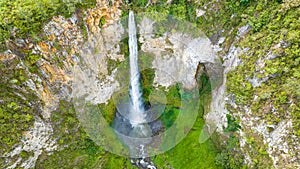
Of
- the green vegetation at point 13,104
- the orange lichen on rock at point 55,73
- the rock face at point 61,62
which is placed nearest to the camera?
the green vegetation at point 13,104

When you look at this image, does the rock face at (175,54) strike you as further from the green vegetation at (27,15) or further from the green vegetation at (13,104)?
the green vegetation at (13,104)

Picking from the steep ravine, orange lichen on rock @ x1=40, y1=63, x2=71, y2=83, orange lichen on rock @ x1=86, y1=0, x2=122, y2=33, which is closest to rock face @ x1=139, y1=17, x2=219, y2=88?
the steep ravine

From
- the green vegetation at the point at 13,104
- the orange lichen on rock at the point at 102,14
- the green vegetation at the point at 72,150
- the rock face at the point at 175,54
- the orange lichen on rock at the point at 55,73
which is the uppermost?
the orange lichen on rock at the point at 102,14

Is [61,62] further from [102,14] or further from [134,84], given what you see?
[134,84]

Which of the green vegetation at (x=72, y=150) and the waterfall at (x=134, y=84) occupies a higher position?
the waterfall at (x=134, y=84)

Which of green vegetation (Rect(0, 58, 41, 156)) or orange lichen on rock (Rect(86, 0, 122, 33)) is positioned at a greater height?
orange lichen on rock (Rect(86, 0, 122, 33))

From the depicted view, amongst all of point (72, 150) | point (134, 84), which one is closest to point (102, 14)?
point (134, 84)

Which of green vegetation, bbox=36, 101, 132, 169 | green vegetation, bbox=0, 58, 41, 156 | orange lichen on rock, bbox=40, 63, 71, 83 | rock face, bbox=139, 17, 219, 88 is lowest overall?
green vegetation, bbox=36, 101, 132, 169

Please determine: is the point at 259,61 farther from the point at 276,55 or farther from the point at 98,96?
the point at 98,96

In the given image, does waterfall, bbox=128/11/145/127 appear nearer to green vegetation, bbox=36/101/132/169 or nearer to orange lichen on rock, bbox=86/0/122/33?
orange lichen on rock, bbox=86/0/122/33

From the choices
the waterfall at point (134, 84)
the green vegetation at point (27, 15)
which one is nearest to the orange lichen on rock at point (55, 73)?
the green vegetation at point (27, 15)
